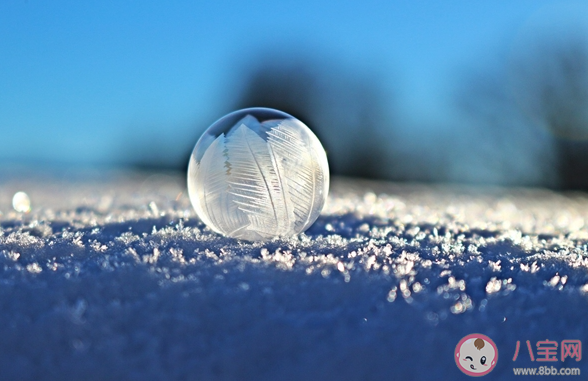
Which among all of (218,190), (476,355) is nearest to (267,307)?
(476,355)

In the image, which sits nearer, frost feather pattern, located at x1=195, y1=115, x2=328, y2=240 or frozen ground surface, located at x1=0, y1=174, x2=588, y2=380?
frozen ground surface, located at x1=0, y1=174, x2=588, y2=380

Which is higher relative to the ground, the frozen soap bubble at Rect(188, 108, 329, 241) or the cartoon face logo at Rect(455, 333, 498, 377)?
the frozen soap bubble at Rect(188, 108, 329, 241)

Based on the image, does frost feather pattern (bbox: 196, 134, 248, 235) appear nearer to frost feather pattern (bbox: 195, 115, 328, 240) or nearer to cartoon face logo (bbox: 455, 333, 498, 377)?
frost feather pattern (bbox: 195, 115, 328, 240)

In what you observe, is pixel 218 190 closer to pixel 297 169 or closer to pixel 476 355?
pixel 297 169

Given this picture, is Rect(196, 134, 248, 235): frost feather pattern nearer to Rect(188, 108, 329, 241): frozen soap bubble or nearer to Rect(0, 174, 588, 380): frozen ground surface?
Rect(188, 108, 329, 241): frozen soap bubble

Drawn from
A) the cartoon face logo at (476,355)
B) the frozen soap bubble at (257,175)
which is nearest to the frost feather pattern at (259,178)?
the frozen soap bubble at (257,175)

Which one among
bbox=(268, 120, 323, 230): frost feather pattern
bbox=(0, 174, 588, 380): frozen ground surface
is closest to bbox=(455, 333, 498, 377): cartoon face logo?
bbox=(0, 174, 588, 380): frozen ground surface

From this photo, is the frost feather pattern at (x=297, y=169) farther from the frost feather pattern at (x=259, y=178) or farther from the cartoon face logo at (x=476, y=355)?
the cartoon face logo at (x=476, y=355)
